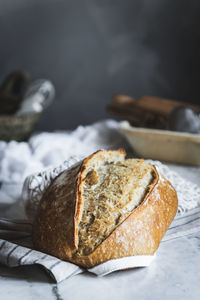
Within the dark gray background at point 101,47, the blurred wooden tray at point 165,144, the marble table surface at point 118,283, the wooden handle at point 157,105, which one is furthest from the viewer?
the dark gray background at point 101,47

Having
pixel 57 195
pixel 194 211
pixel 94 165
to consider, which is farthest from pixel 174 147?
pixel 57 195

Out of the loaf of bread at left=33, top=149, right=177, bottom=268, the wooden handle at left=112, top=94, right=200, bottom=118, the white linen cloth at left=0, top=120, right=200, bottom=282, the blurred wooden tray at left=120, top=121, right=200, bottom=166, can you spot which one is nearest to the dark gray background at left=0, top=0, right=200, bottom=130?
the wooden handle at left=112, top=94, right=200, bottom=118

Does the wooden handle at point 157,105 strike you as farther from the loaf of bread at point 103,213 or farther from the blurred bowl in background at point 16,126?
the loaf of bread at point 103,213

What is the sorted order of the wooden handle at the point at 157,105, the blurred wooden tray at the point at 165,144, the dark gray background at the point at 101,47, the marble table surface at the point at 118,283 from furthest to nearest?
the dark gray background at the point at 101,47
the wooden handle at the point at 157,105
the blurred wooden tray at the point at 165,144
the marble table surface at the point at 118,283

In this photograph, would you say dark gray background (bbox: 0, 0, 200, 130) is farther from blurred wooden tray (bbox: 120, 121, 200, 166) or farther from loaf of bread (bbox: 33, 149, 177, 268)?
loaf of bread (bbox: 33, 149, 177, 268)

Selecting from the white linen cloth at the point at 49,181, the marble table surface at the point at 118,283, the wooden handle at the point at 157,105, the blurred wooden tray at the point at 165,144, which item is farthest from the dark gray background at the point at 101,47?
the marble table surface at the point at 118,283

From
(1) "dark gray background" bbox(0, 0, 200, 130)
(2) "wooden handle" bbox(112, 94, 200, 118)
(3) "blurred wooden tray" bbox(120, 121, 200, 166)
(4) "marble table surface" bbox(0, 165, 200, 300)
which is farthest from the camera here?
(1) "dark gray background" bbox(0, 0, 200, 130)
